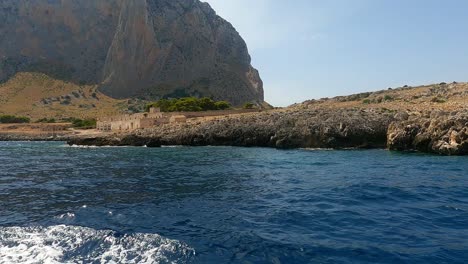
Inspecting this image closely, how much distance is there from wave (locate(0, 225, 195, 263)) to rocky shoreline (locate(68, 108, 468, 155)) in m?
32.6

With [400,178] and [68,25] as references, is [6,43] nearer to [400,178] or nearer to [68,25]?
[68,25]

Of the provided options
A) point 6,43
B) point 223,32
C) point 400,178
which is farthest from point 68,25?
point 400,178

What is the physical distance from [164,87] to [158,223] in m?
147

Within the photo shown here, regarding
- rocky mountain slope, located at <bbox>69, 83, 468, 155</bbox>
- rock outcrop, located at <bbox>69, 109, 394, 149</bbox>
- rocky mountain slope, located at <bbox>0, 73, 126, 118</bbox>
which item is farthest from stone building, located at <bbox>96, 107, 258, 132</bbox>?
rocky mountain slope, located at <bbox>0, 73, 126, 118</bbox>

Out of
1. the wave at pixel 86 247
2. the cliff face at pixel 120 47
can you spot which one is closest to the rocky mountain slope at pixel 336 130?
the wave at pixel 86 247

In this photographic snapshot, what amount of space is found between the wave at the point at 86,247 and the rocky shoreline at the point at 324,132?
32649mm

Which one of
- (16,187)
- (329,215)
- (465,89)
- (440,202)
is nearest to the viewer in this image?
(329,215)

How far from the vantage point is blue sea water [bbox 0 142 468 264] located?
9.63 m

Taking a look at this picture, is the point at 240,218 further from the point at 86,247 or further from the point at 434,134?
the point at 434,134

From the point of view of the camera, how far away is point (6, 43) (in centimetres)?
15962

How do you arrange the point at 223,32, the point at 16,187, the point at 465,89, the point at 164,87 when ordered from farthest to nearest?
1. the point at 223,32
2. the point at 164,87
3. the point at 465,89
4. the point at 16,187

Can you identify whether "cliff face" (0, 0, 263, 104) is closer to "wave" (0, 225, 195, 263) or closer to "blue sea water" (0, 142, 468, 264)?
"blue sea water" (0, 142, 468, 264)

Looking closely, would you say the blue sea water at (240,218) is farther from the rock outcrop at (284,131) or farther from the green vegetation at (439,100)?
the green vegetation at (439,100)

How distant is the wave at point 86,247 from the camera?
9.45 m
